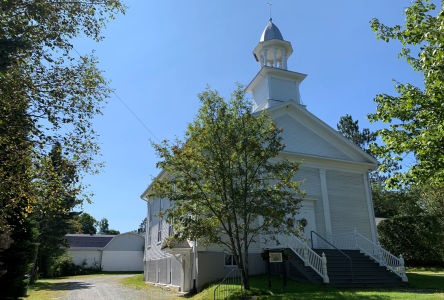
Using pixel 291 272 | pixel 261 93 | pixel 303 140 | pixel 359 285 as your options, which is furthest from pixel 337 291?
pixel 261 93

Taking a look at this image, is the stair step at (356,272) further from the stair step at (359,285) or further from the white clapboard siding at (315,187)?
the white clapboard siding at (315,187)

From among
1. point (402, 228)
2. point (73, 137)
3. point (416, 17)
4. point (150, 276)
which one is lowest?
point (150, 276)

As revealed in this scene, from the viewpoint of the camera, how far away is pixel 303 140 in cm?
1955

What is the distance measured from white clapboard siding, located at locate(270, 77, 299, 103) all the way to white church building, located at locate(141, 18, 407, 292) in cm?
7

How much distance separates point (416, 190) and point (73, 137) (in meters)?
29.9

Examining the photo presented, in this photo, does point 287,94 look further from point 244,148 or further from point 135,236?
point 135,236

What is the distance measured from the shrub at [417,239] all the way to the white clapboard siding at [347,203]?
Result: 609 cm

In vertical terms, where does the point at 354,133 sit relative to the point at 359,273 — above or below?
above

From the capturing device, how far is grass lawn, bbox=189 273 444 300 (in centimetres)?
1027

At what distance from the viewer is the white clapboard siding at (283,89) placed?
70.0 ft

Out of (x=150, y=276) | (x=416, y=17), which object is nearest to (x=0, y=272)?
(x=150, y=276)

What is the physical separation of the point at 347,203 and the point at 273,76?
30.1ft

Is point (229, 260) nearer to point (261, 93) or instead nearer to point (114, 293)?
point (114, 293)

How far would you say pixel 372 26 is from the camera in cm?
1094
